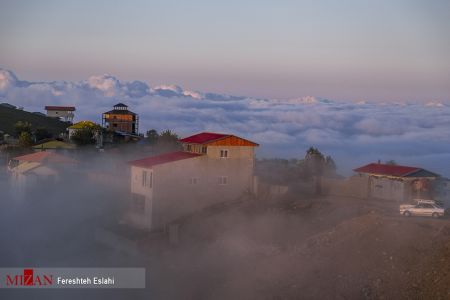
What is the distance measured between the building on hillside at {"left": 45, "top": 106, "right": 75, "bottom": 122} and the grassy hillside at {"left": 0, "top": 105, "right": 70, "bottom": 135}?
6.16 feet

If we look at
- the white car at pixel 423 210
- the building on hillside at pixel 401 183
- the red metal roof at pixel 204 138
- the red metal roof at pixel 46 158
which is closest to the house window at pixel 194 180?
the red metal roof at pixel 204 138

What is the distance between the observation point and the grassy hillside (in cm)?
8918

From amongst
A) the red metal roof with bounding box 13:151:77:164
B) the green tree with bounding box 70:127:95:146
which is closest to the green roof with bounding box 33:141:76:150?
the green tree with bounding box 70:127:95:146

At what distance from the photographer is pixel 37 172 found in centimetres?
4528

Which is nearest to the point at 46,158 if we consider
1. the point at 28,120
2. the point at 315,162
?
the point at 315,162

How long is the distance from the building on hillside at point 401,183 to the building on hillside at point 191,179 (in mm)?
7206

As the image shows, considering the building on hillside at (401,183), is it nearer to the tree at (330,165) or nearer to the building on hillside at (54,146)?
the tree at (330,165)

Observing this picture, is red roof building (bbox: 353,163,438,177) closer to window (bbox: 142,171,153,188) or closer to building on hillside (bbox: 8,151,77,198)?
window (bbox: 142,171,153,188)

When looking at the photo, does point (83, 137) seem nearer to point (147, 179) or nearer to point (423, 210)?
point (147, 179)

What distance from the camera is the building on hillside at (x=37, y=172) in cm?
4512

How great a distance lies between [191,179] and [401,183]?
11.4m

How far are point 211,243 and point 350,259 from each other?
29.5 feet

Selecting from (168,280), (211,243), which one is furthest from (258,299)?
(211,243)

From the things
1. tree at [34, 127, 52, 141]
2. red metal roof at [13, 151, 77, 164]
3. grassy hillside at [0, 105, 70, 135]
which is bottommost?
red metal roof at [13, 151, 77, 164]
